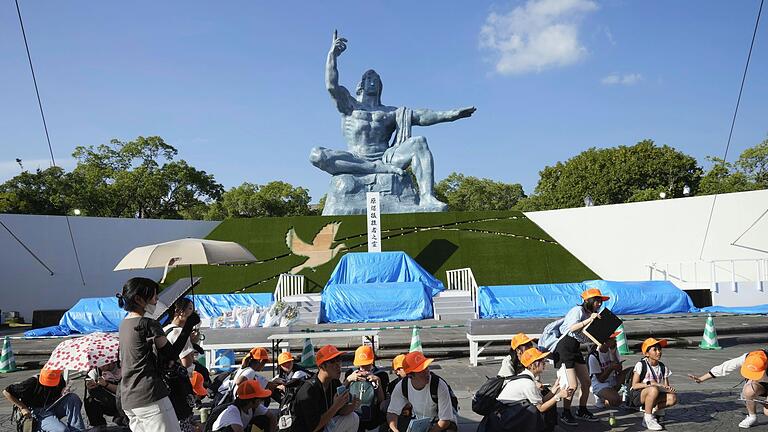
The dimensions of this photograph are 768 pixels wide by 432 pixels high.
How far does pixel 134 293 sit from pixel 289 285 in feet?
43.8

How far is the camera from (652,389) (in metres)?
4.46

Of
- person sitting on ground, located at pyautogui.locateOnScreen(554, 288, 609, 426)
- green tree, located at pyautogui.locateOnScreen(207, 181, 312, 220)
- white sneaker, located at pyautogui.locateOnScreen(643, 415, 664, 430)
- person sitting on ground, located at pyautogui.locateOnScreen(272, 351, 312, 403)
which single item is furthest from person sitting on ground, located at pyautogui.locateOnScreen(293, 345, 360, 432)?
green tree, located at pyautogui.locateOnScreen(207, 181, 312, 220)

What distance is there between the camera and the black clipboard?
186 inches

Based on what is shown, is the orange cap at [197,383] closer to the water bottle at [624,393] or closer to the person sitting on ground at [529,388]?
the person sitting on ground at [529,388]

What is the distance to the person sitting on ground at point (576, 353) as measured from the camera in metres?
4.64

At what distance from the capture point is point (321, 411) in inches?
136

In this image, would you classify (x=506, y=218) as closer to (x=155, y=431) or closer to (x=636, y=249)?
(x=636, y=249)

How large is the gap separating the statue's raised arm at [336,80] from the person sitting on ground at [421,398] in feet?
63.4

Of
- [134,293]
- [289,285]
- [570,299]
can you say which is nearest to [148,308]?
[134,293]

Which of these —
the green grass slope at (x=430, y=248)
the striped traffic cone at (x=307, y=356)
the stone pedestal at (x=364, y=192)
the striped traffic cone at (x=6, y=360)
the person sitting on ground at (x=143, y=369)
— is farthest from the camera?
the stone pedestal at (x=364, y=192)

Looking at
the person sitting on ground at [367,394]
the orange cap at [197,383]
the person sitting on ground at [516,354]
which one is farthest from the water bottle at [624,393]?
the orange cap at [197,383]

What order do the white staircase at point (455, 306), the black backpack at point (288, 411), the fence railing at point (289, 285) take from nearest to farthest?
the black backpack at point (288, 411)
the white staircase at point (455, 306)
the fence railing at point (289, 285)

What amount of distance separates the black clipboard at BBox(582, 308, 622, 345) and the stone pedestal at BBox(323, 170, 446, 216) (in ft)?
54.6

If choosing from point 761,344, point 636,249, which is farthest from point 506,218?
point 761,344
